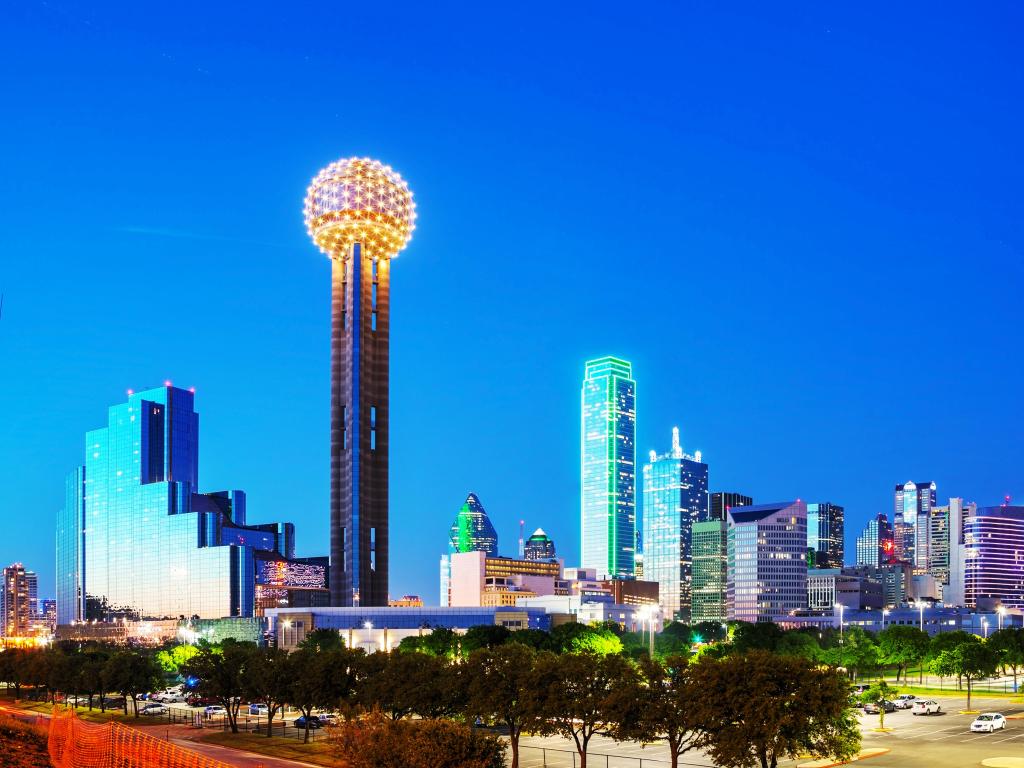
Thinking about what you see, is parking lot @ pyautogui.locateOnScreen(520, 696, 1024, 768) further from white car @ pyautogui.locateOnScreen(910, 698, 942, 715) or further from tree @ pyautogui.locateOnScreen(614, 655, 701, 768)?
tree @ pyautogui.locateOnScreen(614, 655, 701, 768)

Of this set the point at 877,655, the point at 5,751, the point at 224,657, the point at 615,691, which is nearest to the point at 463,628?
the point at 877,655

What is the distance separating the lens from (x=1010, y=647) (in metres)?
154

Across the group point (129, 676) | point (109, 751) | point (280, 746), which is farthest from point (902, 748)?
point (129, 676)

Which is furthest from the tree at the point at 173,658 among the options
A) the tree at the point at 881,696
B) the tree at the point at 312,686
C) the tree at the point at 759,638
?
the tree at the point at 881,696

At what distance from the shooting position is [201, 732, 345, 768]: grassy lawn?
257 feet

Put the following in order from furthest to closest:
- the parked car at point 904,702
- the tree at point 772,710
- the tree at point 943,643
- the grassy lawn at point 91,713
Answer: the tree at point 943,643 → the parked car at point 904,702 → the grassy lawn at point 91,713 → the tree at point 772,710

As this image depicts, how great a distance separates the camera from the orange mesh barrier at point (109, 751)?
200ft

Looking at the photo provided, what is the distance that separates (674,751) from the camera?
63406 mm

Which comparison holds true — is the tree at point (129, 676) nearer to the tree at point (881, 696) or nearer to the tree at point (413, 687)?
the tree at point (413, 687)

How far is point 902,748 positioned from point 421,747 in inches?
1983

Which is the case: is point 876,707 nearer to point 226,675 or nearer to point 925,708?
point 925,708

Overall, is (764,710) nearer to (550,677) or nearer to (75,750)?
(550,677)

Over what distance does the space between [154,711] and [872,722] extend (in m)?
73.6

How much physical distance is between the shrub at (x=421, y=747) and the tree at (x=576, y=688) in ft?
63.0
